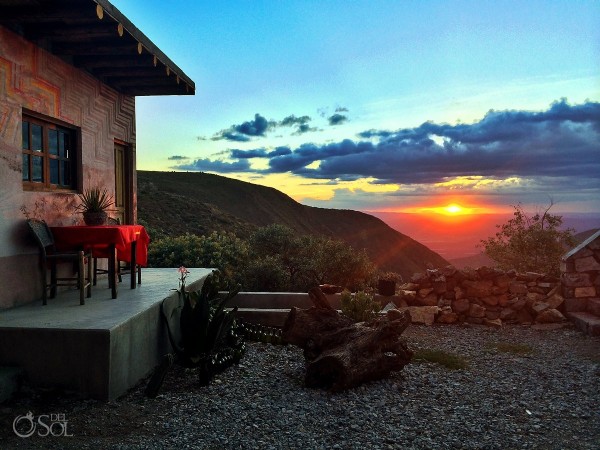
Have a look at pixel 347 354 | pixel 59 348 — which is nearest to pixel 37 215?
pixel 59 348

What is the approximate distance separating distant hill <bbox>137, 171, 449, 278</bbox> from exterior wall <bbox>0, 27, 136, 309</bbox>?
787 inches

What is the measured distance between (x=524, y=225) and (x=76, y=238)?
12016 mm

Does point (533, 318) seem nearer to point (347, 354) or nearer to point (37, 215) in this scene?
point (347, 354)

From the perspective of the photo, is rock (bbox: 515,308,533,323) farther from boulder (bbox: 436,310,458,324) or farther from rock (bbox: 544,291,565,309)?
boulder (bbox: 436,310,458,324)

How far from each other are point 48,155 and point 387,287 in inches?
230

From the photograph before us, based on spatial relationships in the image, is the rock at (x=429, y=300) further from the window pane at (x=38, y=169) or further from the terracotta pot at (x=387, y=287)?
the window pane at (x=38, y=169)

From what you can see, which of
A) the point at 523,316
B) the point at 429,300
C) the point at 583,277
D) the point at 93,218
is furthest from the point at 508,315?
the point at 93,218

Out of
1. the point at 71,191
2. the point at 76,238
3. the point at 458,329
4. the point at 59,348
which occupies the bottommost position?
the point at 458,329

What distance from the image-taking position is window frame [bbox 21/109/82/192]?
6664mm

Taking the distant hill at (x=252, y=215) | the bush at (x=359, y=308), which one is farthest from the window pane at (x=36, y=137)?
the distant hill at (x=252, y=215)

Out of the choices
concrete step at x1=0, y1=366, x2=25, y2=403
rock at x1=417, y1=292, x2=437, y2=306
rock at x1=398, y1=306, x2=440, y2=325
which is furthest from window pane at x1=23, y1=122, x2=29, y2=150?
rock at x1=417, y1=292, x2=437, y2=306

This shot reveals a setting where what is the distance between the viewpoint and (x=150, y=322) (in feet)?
19.3

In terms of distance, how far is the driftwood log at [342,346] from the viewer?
538 centimetres

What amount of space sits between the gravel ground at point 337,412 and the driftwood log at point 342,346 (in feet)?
0.57
